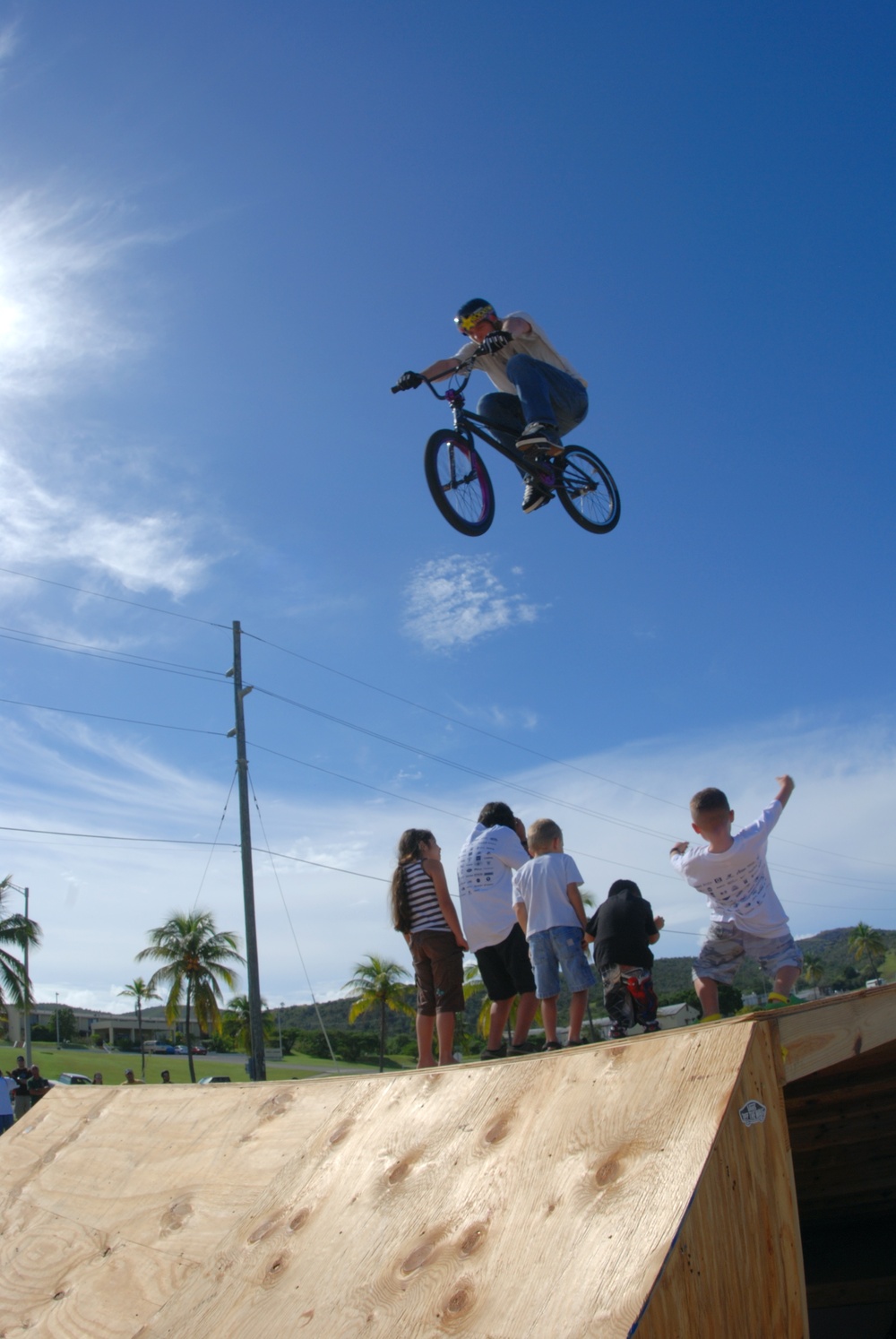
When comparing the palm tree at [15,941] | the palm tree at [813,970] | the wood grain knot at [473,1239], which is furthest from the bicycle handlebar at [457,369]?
the palm tree at [813,970]

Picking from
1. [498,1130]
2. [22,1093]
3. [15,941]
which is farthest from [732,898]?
[15,941]

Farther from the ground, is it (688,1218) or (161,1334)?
(688,1218)

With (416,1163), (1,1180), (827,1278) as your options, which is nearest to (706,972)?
(827,1278)

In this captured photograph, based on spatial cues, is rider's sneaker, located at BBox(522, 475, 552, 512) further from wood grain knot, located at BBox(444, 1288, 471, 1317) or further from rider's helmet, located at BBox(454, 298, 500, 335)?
wood grain knot, located at BBox(444, 1288, 471, 1317)

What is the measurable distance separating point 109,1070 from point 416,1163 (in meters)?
54.0

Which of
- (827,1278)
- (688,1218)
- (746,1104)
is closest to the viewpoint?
(688,1218)

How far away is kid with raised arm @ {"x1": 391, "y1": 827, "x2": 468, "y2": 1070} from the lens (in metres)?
5.11

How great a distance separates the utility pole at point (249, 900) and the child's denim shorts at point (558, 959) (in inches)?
528

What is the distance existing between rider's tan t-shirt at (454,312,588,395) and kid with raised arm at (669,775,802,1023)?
12.5 feet

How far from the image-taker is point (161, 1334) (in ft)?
7.28

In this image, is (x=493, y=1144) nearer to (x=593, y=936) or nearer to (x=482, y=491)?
(x=593, y=936)

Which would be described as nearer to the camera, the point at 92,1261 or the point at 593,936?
the point at 92,1261

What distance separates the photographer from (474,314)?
648cm

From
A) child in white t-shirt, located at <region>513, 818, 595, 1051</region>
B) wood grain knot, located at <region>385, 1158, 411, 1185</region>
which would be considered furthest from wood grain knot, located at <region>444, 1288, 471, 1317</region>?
child in white t-shirt, located at <region>513, 818, 595, 1051</region>
